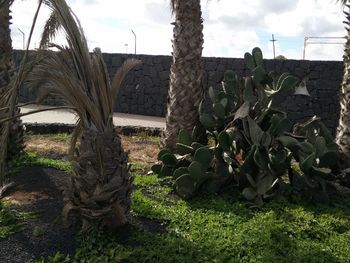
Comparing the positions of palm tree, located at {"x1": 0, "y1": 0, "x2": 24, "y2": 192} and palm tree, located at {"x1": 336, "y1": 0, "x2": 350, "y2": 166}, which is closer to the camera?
palm tree, located at {"x1": 336, "y1": 0, "x2": 350, "y2": 166}

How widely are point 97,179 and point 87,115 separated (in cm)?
53

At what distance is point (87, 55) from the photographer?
3.72 m

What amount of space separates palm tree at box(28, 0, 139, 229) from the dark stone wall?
5.32 m

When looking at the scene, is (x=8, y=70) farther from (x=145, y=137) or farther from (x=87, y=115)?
(x=145, y=137)

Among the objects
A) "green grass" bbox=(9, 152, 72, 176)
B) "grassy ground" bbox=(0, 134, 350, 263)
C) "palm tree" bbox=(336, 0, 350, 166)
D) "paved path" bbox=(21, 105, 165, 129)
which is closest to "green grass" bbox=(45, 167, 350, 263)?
"grassy ground" bbox=(0, 134, 350, 263)

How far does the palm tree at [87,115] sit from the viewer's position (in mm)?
3658

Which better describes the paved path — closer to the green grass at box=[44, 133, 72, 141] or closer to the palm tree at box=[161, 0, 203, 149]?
the green grass at box=[44, 133, 72, 141]

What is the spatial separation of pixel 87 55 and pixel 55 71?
0.29m

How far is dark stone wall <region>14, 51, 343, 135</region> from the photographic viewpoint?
413 inches

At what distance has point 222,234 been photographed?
13.3ft

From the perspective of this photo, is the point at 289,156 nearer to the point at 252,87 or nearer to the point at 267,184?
the point at 267,184

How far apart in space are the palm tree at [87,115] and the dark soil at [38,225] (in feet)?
0.66

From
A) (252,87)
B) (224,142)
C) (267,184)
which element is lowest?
(267,184)

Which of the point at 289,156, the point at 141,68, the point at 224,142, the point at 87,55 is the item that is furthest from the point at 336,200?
the point at 141,68
